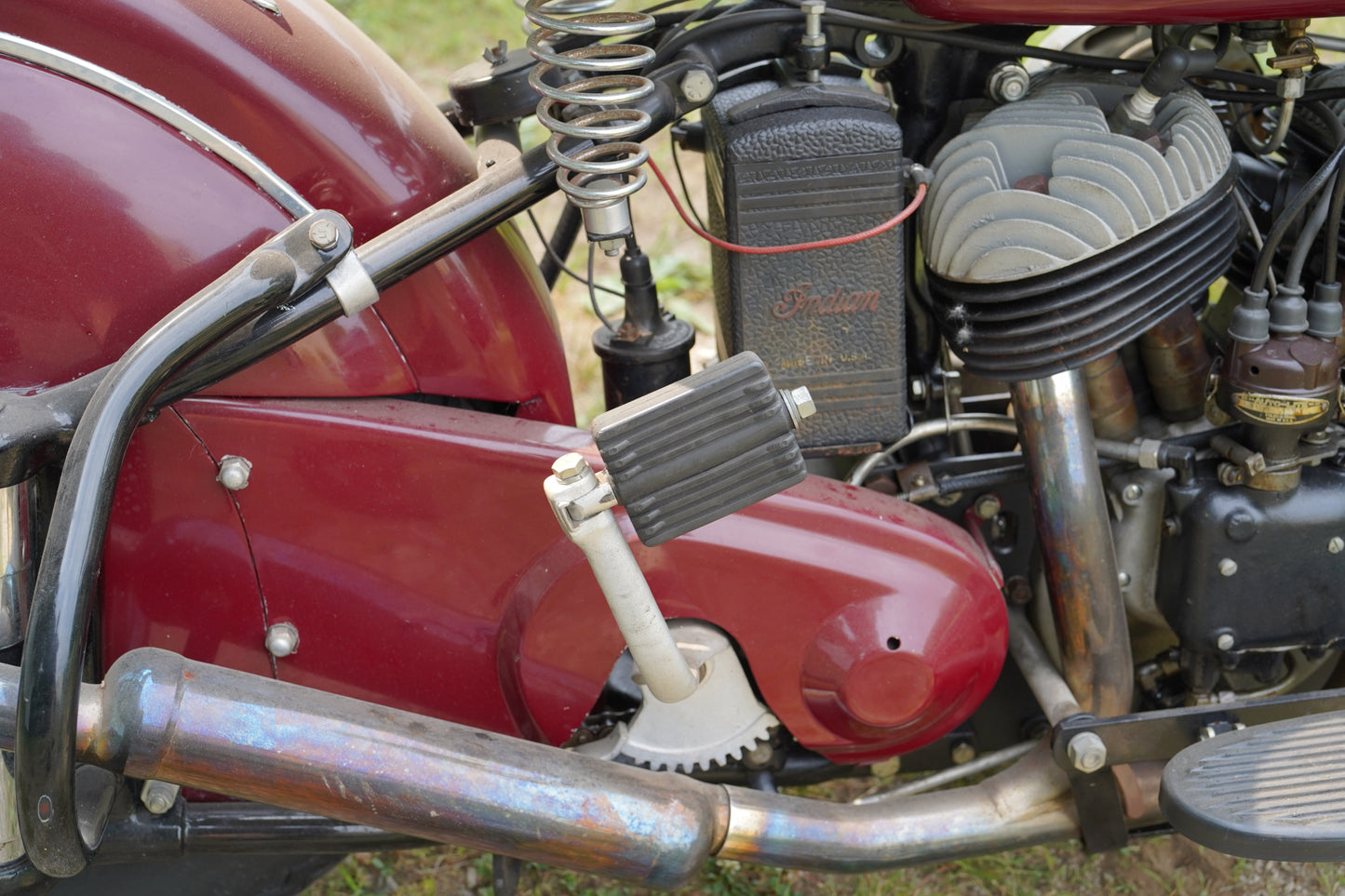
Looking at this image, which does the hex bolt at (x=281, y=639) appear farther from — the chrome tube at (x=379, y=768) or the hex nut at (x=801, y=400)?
the hex nut at (x=801, y=400)

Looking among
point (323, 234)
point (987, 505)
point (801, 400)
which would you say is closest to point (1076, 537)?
point (987, 505)

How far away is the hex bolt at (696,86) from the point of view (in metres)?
1.16

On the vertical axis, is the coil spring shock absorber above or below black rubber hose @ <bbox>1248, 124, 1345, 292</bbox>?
above

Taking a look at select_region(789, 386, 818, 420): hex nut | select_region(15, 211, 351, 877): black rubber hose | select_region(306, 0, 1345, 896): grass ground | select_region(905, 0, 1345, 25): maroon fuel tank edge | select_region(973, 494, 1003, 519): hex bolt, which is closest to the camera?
select_region(15, 211, 351, 877): black rubber hose

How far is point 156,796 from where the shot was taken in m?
1.16

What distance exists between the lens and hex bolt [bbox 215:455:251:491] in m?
1.11

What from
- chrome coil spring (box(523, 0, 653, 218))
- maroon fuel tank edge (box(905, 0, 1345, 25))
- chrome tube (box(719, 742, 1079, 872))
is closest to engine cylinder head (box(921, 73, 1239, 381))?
maroon fuel tank edge (box(905, 0, 1345, 25))

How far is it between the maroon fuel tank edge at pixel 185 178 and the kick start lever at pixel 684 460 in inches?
11.7

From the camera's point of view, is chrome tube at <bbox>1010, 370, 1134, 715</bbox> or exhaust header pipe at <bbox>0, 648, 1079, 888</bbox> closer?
exhaust header pipe at <bbox>0, 648, 1079, 888</bbox>

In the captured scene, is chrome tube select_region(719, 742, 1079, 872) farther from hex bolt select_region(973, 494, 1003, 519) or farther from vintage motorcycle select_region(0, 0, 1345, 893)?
hex bolt select_region(973, 494, 1003, 519)

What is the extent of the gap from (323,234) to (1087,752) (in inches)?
36.8

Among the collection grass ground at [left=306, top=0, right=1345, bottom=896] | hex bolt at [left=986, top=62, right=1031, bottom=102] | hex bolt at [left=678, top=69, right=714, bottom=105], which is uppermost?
hex bolt at [left=678, top=69, right=714, bottom=105]

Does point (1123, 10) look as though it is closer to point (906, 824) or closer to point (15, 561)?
point (906, 824)

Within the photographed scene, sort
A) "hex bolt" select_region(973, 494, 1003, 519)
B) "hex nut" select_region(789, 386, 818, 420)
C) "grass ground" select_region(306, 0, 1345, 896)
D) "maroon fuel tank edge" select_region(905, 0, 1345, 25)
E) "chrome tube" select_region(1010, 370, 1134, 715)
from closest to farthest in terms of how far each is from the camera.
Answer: "hex nut" select_region(789, 386, 818, 420)
"maroon fuel tank edge" select_region(905, 0, 1345, 25)
"chrome tube" select_region(1010, 370, 1134, 715)
"hex bolt" select_region(973, 494, 1003, 519)
"grass ground" select_region(306, 0, 1345, 896)
